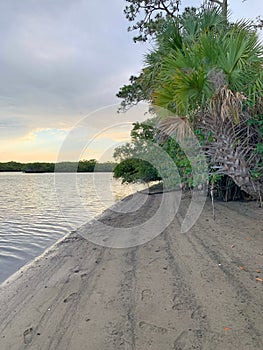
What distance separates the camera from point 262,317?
8.09ft

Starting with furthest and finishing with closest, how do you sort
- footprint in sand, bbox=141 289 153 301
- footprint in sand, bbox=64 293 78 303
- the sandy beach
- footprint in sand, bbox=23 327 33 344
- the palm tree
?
the palm tree
footprint in sand, bbox=64 293 78 303
footprint in sand, bbox=141 289 153 301
footprint in sand, bbox=23 327 33 344
the sandy beach

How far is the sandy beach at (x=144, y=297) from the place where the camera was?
7.47ft

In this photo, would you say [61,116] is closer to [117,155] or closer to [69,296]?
[117,155]

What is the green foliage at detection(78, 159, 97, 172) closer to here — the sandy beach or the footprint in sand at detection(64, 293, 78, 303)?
the sandy beach

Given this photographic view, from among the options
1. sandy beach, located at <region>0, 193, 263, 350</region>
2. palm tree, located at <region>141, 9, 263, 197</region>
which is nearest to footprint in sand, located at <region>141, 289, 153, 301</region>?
sandy beach, located at <region>0, 193, 263, 350</region>

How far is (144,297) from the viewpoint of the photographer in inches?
118

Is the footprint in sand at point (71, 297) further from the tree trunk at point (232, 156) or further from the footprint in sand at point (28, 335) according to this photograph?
the tree trunk at point (232, 156)

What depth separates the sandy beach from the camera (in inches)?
89.6

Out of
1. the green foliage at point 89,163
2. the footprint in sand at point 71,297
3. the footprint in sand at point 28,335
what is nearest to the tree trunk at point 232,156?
the footprint in sand at point 71,297

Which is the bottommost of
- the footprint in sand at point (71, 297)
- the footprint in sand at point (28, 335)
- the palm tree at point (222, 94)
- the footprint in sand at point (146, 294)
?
the footprint in sand at point (28, 335)

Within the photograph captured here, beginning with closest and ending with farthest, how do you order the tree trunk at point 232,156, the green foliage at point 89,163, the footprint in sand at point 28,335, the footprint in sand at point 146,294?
the footprint in sand at point 28,335, the footprint in sand at point 146,294, the tree trunk at point 232,156, the green foliage at point 89,163

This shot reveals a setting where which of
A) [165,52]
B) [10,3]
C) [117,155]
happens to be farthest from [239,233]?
[117,155]

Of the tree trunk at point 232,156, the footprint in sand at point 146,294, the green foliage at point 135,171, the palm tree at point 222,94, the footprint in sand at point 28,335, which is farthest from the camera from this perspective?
the green foliage at point 135,171

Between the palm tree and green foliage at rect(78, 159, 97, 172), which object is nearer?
the palm tree
